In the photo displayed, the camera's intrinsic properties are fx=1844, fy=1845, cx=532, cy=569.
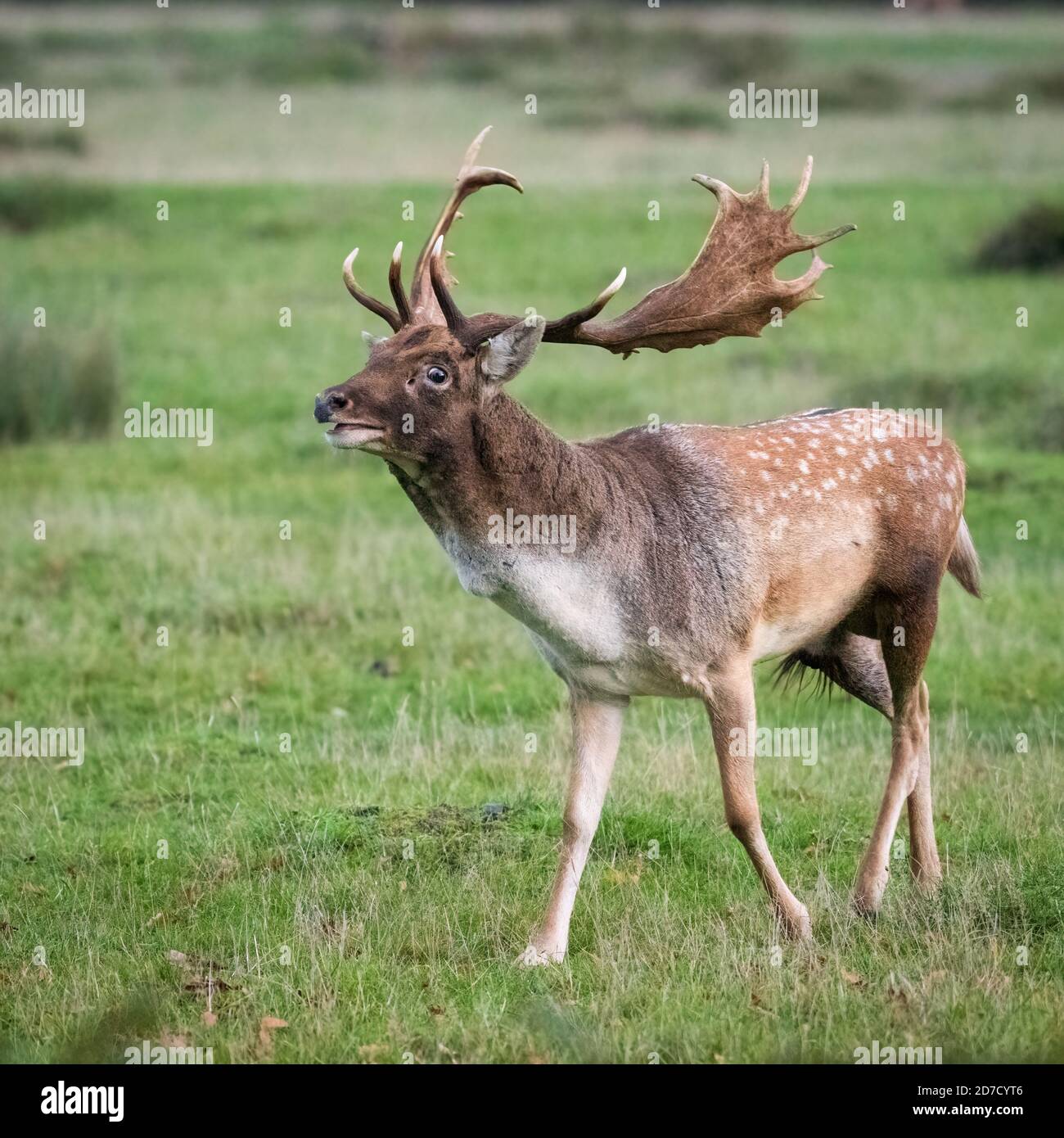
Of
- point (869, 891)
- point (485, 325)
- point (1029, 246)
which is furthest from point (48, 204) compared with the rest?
point (869, 891)

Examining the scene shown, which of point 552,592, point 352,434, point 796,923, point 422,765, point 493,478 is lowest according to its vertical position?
point 796,923

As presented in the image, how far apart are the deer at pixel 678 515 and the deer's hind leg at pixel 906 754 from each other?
10 millimetres

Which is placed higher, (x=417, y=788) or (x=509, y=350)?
(x=509, y=350)

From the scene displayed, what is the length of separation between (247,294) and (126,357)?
3628 millimetres

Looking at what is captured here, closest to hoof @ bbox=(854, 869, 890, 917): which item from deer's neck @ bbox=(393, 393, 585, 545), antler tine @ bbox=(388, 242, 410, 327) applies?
deer's neck @ bbox=(393, 393, 585, 545)

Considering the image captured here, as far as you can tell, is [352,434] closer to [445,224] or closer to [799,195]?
[445,224]

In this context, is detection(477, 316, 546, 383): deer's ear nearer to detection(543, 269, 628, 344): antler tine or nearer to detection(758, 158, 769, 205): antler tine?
detection(543, 269, 628, 344): antler tine

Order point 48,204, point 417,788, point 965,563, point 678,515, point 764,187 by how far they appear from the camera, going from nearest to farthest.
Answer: point 678,515, point 764,187, point 965,563, point 417,788, point 48,204

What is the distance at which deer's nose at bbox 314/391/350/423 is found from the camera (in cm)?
657

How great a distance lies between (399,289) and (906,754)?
2.98 metres

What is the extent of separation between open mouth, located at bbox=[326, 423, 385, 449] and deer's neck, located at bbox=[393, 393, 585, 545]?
12.4 inches

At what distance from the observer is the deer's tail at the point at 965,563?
859 centimetres

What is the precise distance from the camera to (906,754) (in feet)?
26.3

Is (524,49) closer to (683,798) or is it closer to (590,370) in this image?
(590,370)
